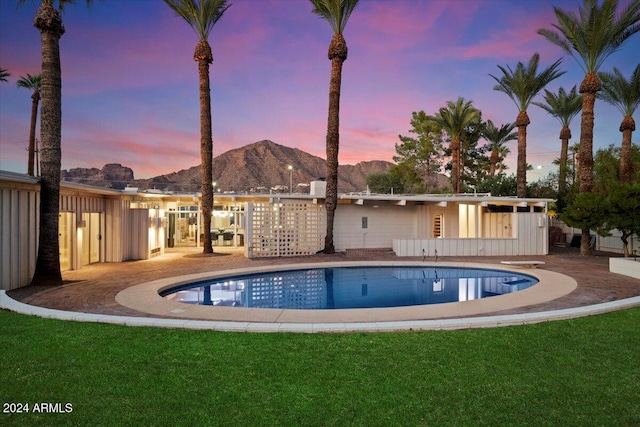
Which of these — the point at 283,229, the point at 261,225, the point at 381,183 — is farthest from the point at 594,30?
the point at 381,183

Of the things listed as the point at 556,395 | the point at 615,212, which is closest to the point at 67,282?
the point at 556,395

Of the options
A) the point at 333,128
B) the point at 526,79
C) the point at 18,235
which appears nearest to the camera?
the point at 18,235

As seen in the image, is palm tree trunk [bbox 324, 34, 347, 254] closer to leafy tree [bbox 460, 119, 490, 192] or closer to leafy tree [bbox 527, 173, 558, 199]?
leafy tree [bbox 527, 173, 558, 199]

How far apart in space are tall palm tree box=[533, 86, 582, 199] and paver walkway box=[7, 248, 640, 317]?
A: 11770mm

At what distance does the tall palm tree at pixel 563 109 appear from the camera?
81.3 feet

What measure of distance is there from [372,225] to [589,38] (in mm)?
12336

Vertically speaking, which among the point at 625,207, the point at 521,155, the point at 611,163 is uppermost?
the point at 611,163

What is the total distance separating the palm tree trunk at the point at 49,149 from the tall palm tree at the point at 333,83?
10.3m

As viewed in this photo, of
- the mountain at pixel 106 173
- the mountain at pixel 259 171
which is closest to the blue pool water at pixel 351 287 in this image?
the mountain at pixel 259 171

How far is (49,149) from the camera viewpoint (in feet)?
31.4

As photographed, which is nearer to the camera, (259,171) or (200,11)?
(200,11)

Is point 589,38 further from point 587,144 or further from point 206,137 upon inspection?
point 206,137

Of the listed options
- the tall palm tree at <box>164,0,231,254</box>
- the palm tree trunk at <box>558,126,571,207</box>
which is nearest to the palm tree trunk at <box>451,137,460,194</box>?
the palm tree trunk at <box>558,126,571,207</box>

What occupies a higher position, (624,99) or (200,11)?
(200,11)
